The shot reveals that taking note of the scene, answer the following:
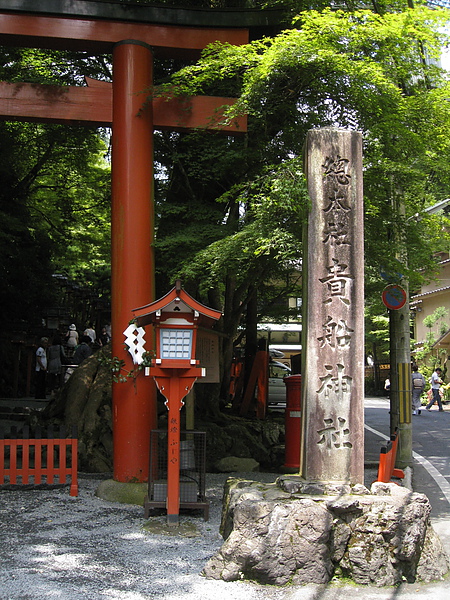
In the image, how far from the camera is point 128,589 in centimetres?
596

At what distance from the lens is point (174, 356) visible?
841 centimetres

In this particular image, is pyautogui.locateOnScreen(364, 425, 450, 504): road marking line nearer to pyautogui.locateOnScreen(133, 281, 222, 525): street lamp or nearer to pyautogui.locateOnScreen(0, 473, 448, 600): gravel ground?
pyautogui.locateOnScreen(0, 473, 448, 600): gravel ground

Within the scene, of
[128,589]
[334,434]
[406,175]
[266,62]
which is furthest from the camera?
[406,175]

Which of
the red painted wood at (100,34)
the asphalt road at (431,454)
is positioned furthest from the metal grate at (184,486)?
the red painted wood at (100,34)

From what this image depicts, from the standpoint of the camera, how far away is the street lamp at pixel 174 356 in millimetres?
8312

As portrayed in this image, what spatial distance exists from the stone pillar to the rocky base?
0.73m

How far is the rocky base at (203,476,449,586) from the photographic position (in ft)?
20.1

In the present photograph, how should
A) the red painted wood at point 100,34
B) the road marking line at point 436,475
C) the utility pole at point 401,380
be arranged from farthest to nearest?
the utility pole at point 401,380
the road marking line at point 436,475
the red painted wood at point 100,34

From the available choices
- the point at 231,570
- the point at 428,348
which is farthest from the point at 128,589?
the point at 428,348

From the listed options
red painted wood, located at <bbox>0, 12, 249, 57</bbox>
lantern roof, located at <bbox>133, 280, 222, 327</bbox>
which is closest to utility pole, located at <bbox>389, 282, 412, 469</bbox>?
lantern roof, located at <bbox>133, 280, 222, 327</bbox>

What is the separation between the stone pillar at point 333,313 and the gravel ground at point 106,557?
4.77 feet

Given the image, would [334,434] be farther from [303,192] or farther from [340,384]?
[303,192]

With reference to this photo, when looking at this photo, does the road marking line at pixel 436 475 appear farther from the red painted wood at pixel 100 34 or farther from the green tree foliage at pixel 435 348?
the green tree foliage at pixel 435 348

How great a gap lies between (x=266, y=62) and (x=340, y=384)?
15.9 ft
